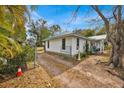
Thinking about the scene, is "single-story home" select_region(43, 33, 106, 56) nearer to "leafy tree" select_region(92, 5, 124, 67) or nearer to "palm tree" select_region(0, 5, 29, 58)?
"leafy tree" select_region(92, 5, 124, 67)

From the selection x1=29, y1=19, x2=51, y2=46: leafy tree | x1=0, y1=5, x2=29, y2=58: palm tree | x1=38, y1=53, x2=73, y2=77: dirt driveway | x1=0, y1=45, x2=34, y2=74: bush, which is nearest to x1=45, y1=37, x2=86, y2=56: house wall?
x1=29, y1=19, x2=51, y2=46: leafy tree

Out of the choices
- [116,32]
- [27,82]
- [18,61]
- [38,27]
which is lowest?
[27,82]

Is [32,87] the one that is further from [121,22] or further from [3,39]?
[121,22]

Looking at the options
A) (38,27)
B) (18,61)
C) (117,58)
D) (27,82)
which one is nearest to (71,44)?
(38,27)

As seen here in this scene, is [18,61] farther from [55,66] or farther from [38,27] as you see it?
[38,27]

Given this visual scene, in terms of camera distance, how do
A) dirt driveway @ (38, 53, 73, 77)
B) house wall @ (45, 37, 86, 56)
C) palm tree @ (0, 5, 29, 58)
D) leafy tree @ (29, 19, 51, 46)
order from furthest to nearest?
house wall @ (45, 37, 86, 56)
leafy tree @ (29, 19, 51, 46)
dirt driveway @ (38, 53, 73, 77)
palm tree @ (0, 5, 29, 58)

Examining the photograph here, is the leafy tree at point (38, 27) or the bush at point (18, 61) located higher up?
the leafy tree at point (38, 27)

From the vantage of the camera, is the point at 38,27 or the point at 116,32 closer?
the point at 116,32

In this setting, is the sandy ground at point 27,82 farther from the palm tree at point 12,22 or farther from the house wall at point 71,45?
the house wall at point 71,45

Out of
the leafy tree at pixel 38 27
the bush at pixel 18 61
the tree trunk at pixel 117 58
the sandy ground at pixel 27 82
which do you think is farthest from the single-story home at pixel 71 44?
the sandy ground at pixel 27 82

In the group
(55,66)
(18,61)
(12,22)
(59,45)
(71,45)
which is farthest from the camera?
(59,45)

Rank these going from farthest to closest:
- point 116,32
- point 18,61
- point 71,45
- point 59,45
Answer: point 59,45 → point 71,45 → point 116,32 → point 18,61

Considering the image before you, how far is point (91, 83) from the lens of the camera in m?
3.57
